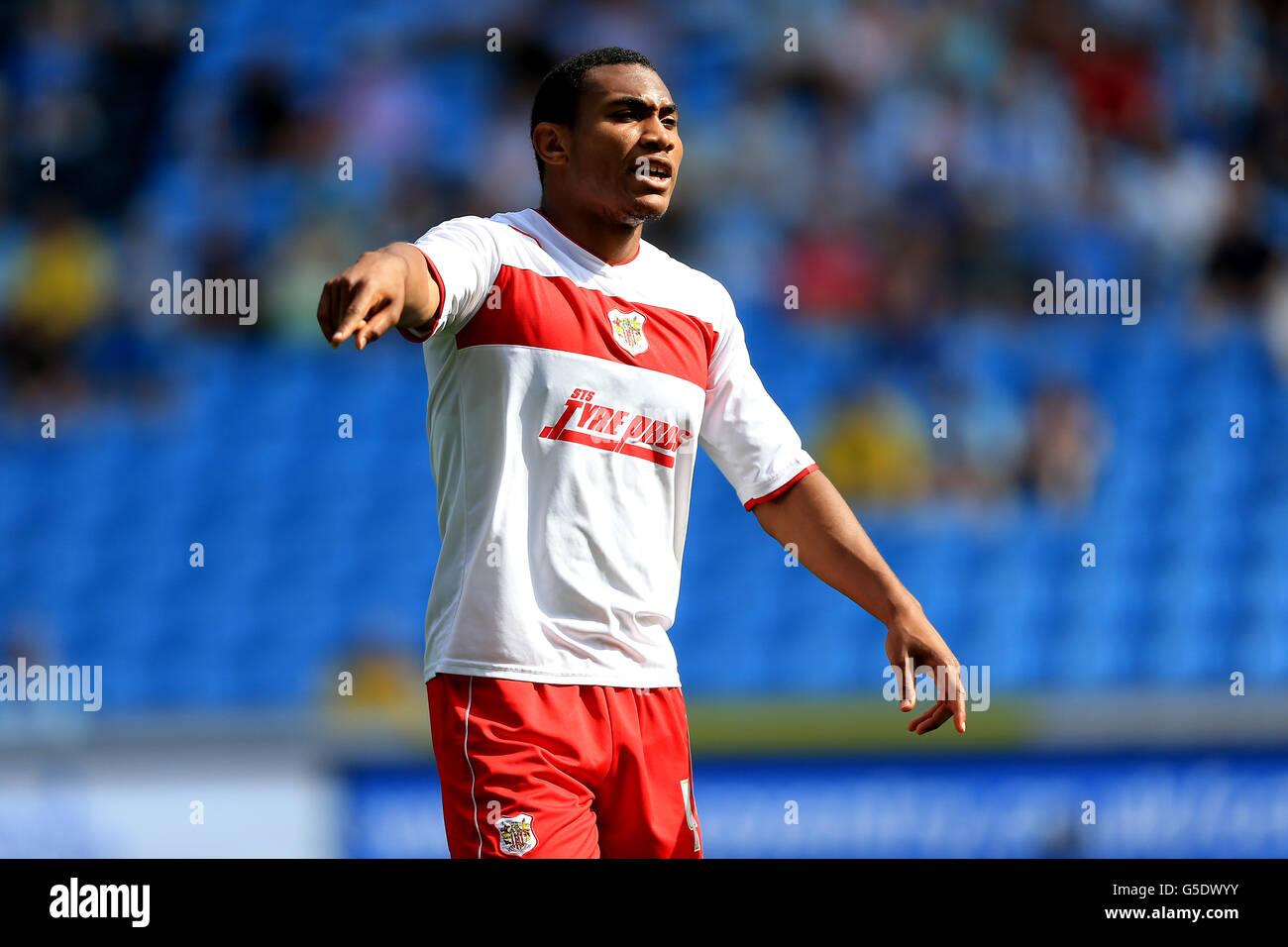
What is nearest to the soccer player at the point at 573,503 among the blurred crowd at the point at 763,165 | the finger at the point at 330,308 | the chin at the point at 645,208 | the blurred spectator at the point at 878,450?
the chin at the point at 645,208

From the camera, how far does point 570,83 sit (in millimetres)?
3182

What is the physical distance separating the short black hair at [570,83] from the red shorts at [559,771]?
1.09 metres

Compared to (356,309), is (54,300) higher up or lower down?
higher up

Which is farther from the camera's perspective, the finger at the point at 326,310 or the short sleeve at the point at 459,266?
the short sleeve at the point at 459,266

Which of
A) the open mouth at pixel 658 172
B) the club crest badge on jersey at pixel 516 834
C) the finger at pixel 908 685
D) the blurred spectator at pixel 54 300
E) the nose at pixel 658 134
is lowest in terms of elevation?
the club crest badge on jersey at pixel 516 834

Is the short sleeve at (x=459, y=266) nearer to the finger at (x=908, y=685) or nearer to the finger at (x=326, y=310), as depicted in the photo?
the finger at (x=326, y=310)

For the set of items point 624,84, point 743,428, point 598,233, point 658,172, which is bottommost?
point 743,428

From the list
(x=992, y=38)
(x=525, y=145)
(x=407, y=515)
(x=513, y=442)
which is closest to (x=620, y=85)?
(x=513, y=442)

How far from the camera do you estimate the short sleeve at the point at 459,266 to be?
8.96 ft

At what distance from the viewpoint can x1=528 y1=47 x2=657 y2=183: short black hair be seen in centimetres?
317

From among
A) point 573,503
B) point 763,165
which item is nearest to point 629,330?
point 573,503

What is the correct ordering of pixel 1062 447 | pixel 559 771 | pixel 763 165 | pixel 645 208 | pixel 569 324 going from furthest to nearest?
pixel 763 165 → pixel 1062 447 → pixel 645 208 → pixel 569 324 → pixel 559 771

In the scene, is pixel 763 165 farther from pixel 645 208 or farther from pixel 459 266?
pixel 459 266

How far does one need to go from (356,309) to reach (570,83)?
39.1 inches
